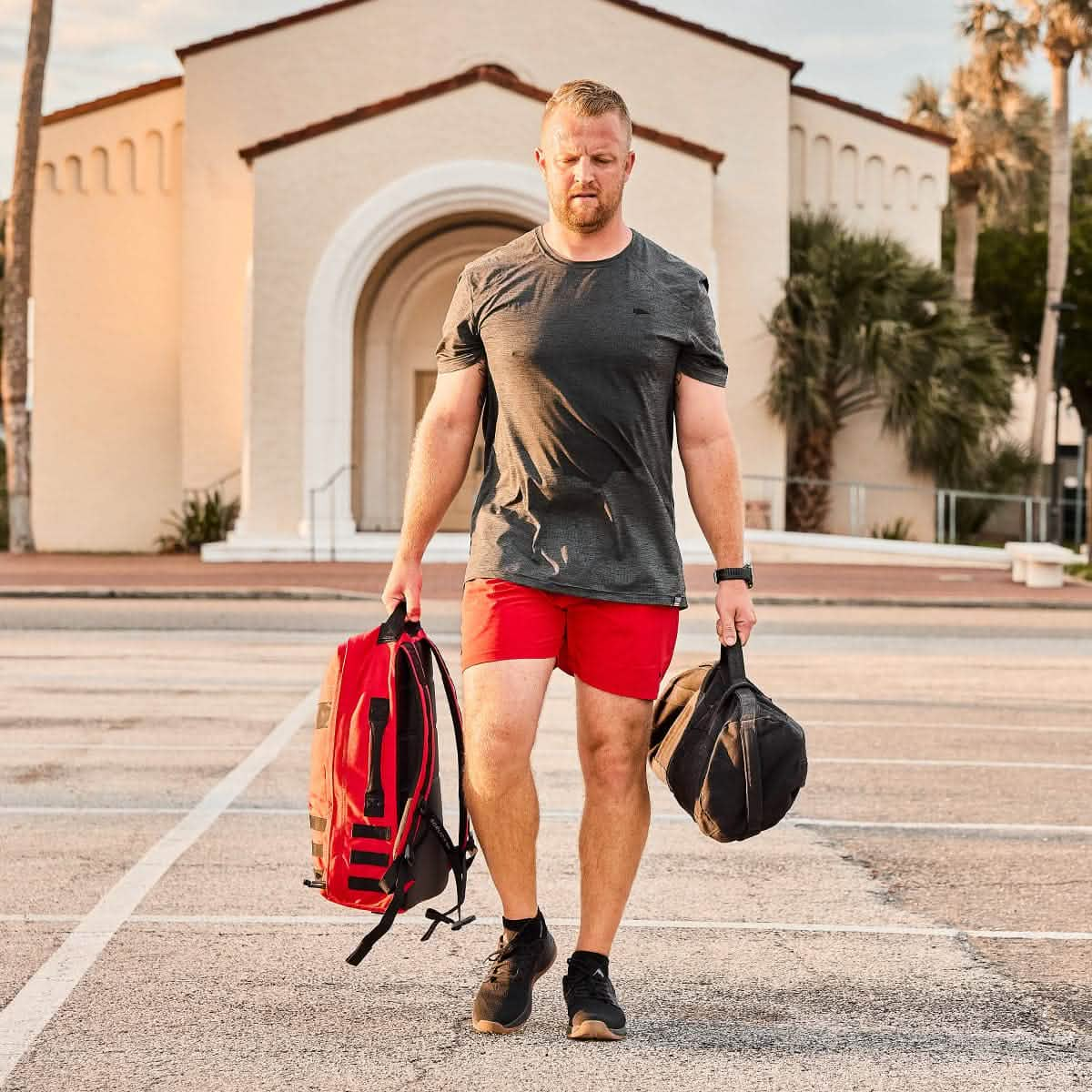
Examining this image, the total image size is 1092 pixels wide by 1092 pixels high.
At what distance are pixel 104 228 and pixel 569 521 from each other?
2922cm

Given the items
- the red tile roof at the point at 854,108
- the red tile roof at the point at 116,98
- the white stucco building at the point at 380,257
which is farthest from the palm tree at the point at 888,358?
the red tile roof at the point at 116,98

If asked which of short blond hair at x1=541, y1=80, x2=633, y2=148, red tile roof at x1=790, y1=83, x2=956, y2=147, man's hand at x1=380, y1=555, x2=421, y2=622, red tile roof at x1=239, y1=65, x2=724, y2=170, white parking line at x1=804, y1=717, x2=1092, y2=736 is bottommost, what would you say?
white parking line at x1=804, y1=717, x2=1092, y2=736

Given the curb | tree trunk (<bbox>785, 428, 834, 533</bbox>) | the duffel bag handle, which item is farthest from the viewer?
tree trunk (<bbox>785, 428, 834, 533</bbox>)

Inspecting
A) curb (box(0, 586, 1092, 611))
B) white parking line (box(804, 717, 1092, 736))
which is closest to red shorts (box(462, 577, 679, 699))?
white parking line (box(804, 717, 1092, 736))

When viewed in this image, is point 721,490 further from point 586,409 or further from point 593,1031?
point 593,1031

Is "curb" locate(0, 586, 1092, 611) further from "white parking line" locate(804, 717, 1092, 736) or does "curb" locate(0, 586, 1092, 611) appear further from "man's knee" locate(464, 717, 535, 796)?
"man's knee" locate(464, 717, 535, 796)

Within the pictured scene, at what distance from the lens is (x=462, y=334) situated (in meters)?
4.58

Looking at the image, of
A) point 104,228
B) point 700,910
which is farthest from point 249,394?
point 700,910

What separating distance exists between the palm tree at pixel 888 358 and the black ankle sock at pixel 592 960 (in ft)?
85.6

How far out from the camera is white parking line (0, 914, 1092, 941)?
211 inches

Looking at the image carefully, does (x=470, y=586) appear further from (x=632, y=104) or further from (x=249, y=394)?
(x=632, y=104)

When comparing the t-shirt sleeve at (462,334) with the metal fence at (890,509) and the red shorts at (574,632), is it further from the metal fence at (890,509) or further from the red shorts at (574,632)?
the metal fence at (890,509)

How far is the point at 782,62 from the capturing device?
31625 mm

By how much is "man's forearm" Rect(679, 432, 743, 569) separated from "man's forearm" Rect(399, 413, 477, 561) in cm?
59
